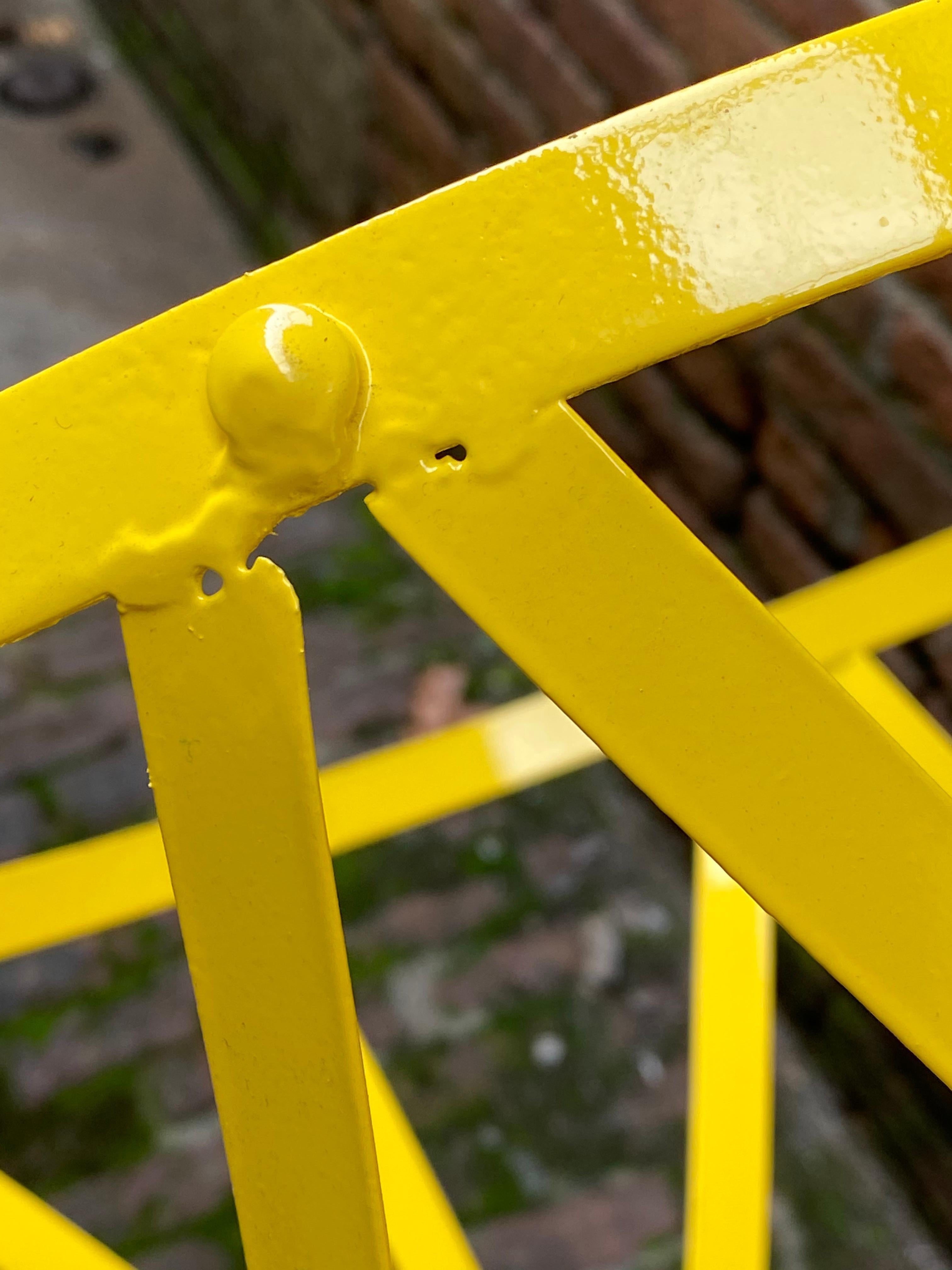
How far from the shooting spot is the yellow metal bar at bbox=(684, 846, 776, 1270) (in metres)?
0.62

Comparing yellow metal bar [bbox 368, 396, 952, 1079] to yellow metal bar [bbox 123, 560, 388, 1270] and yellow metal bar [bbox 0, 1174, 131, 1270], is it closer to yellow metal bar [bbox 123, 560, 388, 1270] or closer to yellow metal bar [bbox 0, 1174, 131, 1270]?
yellow metal bar [bbox 123, 560, 388, 1270]

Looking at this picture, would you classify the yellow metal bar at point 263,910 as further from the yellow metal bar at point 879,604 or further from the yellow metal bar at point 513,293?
the yellow metal bar at point 879,604

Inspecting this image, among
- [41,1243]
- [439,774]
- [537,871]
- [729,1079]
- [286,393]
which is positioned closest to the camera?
[286,393]

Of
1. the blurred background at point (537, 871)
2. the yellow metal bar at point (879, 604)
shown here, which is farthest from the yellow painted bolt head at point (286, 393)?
the blurred background at point (537, 871)

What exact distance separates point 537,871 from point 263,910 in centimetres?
92

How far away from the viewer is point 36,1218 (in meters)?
0.56

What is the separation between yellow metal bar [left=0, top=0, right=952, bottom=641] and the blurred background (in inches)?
23.2

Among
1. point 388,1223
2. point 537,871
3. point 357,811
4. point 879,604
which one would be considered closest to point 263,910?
point 388,1223

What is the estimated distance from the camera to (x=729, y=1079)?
2.17 feet

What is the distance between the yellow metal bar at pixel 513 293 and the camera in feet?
0.96

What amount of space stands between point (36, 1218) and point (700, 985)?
0.42 metres

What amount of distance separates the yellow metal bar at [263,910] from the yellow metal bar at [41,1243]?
0.81 ft

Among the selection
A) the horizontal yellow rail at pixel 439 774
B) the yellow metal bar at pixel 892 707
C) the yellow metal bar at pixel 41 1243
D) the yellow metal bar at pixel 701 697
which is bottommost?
the yellow metal bar at pixel 701 697

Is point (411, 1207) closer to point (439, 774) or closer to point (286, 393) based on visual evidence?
point (439, 774)
